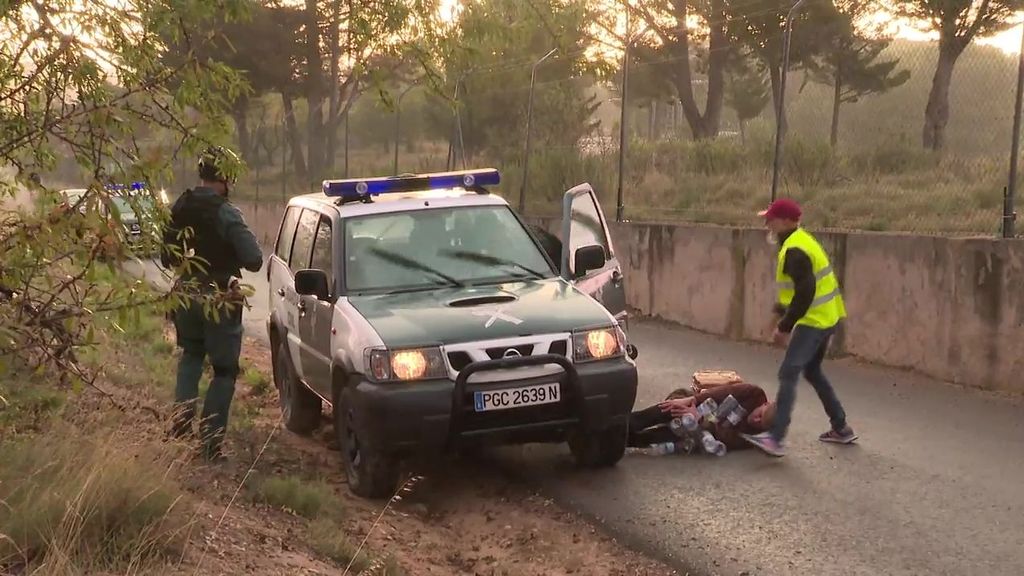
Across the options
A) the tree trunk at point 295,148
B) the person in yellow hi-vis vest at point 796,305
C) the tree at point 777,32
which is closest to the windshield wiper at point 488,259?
the person in yellow hi-vis vest at point 796,305

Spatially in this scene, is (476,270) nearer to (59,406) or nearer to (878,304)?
(59,406)

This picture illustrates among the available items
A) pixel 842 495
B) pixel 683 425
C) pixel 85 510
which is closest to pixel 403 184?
pixel 683 425

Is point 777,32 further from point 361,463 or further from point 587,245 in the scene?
point 361,463

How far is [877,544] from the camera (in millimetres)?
5816

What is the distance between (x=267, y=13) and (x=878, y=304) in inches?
1332

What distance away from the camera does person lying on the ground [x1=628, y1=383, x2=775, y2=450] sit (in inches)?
307

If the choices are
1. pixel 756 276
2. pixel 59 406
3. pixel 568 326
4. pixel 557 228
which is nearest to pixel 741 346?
pixel 756 276

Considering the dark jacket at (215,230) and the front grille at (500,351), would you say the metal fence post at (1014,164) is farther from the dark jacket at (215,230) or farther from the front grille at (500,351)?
the dark jacket at (215,230)

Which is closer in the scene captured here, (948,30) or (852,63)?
(948,30)

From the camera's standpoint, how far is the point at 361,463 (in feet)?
22.5

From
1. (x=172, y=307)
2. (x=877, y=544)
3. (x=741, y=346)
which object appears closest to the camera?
(x=172, y=307)

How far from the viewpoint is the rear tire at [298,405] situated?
28.8ft

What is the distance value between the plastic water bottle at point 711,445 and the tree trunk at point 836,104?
807cm

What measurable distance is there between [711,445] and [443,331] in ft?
6.83
